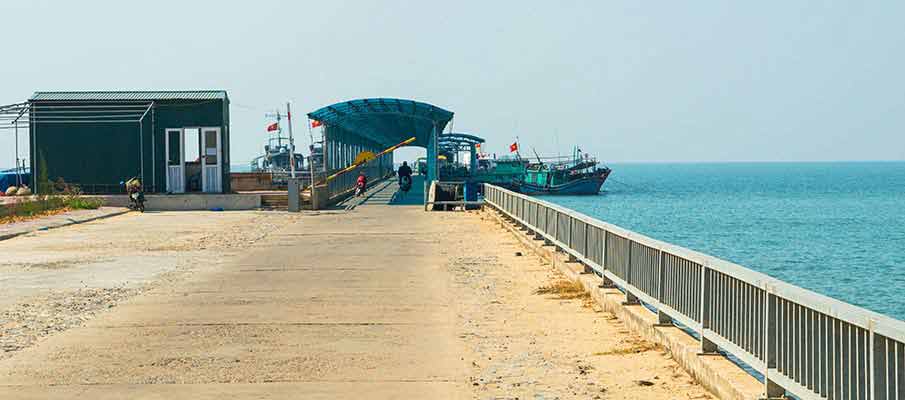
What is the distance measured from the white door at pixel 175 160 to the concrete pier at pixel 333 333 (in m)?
20.8

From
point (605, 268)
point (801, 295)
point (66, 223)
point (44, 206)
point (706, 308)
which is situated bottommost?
point (66, 223)

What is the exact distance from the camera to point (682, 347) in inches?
424

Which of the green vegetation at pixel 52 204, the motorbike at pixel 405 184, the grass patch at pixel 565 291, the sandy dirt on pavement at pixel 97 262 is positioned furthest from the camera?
the motorbike at pixel 405 184

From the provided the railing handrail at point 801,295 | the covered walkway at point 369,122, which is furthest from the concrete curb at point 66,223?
the railing handrail at point 801,295

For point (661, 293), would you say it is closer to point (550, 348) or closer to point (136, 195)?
point (550, 348)

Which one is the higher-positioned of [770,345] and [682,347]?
[770,345]

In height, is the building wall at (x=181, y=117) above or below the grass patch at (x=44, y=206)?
above

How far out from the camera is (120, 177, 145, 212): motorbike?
137 feet

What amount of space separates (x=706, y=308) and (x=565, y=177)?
350ft

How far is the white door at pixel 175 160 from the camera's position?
150 ft

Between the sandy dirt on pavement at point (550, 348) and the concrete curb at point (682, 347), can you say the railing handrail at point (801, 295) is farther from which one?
the sandy dirt on pavement at point (550, 348)

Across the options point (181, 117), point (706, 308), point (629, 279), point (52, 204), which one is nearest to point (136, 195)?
point (52, 204)

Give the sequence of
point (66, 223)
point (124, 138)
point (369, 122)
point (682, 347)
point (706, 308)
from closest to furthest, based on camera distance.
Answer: point (706, 308) → point (682, 347) → point (66, 223) → point (124, 138) → point (369, 122)

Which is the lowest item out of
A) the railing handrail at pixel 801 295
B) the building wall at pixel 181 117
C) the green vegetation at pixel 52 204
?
the green vegetation at pixel 52 204
